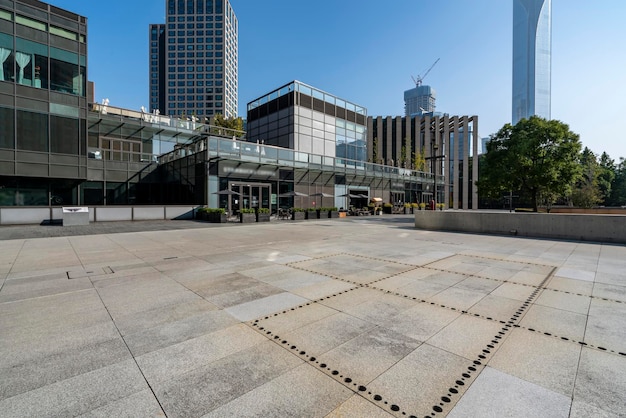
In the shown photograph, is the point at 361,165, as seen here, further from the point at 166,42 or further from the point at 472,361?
the point at 166,42

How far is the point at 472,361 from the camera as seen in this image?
10.6 ft

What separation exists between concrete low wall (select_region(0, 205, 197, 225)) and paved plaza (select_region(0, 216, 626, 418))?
15489 mm

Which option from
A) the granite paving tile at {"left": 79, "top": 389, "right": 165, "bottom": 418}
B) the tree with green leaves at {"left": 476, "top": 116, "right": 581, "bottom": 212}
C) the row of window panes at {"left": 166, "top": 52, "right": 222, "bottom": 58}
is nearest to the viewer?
the granite paving tile at {"left": 79, "top": 389, "right": 165, "bottom": 418}

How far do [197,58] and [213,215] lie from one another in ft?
473

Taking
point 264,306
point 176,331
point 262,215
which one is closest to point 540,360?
point 264,306

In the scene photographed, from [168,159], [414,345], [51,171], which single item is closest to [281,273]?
[414,345]

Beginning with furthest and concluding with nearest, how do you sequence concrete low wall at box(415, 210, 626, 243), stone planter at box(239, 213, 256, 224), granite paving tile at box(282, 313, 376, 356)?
stone planter at box(239, 213, 256, 224)
concrete low wall at box(415, 210, 626, 243)
granite paving tile at box(282, 313, 376, 356)

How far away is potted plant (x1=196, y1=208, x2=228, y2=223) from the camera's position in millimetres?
21906

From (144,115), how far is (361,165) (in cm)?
2609

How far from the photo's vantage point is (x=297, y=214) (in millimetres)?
26938

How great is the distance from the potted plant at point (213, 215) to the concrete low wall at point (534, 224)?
13954 millimetres

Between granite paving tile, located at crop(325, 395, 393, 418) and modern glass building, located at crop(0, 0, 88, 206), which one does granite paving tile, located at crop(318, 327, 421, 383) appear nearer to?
granite paving tile, located at crop(325, 395, 393, 418)

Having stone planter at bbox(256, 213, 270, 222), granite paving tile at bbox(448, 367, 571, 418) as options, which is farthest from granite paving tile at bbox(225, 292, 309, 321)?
stone planter at bbox(256, 213, 270, 222)

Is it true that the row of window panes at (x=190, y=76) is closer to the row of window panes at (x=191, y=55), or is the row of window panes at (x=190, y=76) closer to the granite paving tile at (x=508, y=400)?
the row of window panes at (x=191, y=55)
